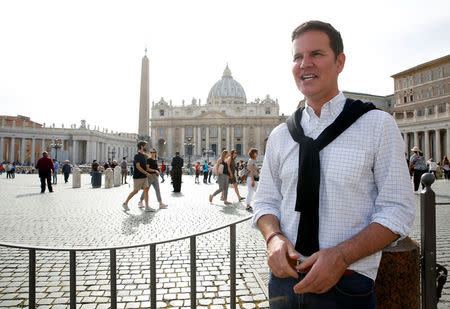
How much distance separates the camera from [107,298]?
3.20 meters

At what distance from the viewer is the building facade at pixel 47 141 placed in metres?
54.2

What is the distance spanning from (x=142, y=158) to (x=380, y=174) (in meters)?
7.85

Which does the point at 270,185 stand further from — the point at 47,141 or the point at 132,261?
the point at 47,141

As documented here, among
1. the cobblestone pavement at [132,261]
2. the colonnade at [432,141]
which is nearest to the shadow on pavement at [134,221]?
the cobblestone pavement at [132,261]

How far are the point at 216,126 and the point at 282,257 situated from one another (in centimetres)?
7155

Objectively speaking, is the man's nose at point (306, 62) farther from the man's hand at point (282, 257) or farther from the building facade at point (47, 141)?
the building facade at point (47, 141)

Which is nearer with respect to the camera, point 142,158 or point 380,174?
point 380,174

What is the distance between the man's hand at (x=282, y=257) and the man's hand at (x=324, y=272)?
0.07m

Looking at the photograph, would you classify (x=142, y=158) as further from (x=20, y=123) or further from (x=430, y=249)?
(x=20, y=123)

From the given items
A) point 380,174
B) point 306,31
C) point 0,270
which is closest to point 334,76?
point 306,31

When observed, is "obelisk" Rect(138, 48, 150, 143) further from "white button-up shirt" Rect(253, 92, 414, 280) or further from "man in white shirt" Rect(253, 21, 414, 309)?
"white button-up shirt" Rect(253, 92, 414, 280)

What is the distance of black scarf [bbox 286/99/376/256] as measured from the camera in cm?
131

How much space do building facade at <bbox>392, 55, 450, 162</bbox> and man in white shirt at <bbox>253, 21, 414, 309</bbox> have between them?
3962cm

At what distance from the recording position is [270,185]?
5.27 ft
